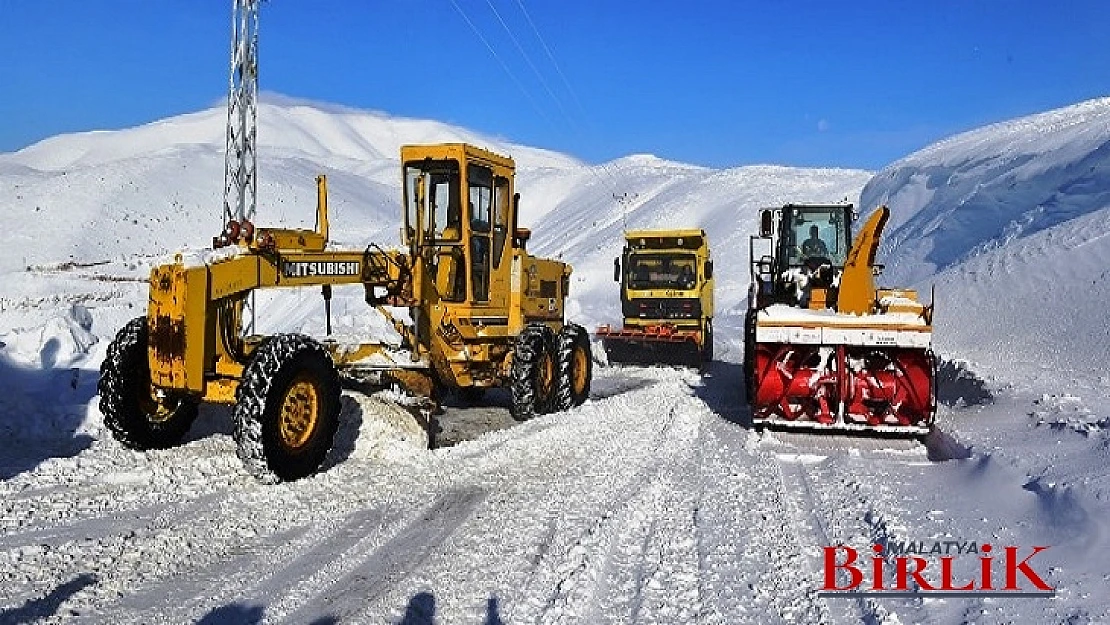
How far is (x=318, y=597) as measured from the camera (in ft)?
12.8

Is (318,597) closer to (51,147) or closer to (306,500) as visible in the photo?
(306,500)

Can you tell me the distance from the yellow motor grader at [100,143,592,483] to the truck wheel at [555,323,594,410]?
0.8 inches

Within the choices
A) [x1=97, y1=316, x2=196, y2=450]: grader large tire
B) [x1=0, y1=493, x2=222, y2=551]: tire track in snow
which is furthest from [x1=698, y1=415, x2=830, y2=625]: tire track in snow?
[x1=97, y1=316, x2=196, y2=450]: grader large tire

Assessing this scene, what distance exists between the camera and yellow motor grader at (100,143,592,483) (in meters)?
5.80

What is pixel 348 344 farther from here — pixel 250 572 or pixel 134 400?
pixel 250 572

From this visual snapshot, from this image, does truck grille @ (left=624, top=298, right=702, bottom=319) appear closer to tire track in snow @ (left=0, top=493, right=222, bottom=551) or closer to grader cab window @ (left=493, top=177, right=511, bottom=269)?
grader cab window @ (left=493, top=177, right=511, bottom=269)

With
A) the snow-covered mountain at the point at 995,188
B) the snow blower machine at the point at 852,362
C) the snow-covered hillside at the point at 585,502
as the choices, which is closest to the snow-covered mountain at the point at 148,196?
the snow-covered mountain at the point at 995,188

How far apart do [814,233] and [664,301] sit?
155 inches

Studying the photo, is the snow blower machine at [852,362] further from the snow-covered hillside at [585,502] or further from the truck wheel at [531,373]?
the truck wheel at [531,373]

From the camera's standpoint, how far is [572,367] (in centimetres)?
939

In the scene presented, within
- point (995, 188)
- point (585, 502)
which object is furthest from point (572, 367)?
point (995, 188)

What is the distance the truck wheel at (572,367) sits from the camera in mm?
9242

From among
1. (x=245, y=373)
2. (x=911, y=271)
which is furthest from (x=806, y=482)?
(x=911, y=271)

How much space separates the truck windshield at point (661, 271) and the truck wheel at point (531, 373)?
7.50 m
